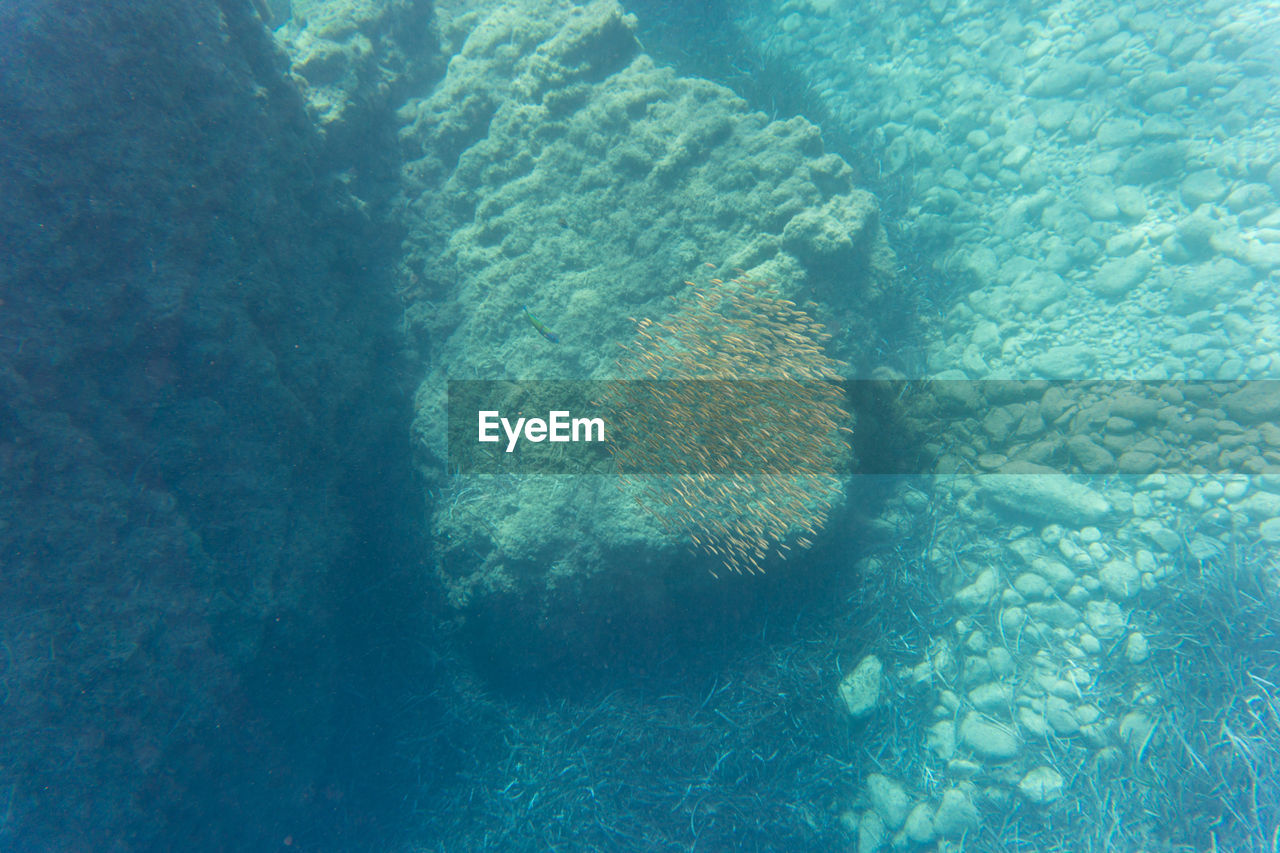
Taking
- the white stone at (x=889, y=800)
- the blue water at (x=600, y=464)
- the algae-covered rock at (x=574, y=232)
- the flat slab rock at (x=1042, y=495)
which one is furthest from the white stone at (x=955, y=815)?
the algae-covered rock at (x=574, y=232)

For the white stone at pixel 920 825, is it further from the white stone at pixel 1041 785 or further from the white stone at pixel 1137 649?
the white stone at pixel 1137 649

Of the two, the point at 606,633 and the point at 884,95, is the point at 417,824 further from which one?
the point at 884,95

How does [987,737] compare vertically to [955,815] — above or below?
above

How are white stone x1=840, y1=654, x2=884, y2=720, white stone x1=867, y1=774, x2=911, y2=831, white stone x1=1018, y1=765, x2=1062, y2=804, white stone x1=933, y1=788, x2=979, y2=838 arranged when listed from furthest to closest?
white stone x1=840, y1=654, x2=884, y2=720 → white stone x1=867, y1=774, x2=911, y2=831 → white stone x1=933, y1=788, x2=979, y2=838 → white stone x1=1018, y1=765, x2=1062, y2=804

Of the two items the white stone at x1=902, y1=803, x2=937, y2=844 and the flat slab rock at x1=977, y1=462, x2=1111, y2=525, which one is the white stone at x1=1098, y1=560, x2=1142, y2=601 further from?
the white stone at x1=902, y1=803, x2=937, y2=844

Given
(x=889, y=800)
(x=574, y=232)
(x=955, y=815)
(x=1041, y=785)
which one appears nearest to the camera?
(x=1041, y=785)

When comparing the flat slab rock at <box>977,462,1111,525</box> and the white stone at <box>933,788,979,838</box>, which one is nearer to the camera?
the white stone at <box>933,788,979,838</box>

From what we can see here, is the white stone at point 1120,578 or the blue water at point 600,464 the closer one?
the blue water at point 600,464

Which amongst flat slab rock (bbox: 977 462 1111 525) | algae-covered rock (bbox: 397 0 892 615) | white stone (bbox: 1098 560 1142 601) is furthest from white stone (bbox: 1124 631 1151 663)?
algae-covered rock (bbox: 397 0 892 615)

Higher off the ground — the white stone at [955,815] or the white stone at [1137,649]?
the white stone at [1137,649]

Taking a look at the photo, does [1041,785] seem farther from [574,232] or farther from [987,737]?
[574,232]

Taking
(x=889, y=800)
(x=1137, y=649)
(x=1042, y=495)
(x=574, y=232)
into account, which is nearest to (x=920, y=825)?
(x=889, y=800)

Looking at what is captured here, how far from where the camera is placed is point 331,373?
417 cm

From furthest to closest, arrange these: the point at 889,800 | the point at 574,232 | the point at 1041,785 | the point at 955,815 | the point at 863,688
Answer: the point at 574,232
the point at 863,688
the point at 889,800
the point at 955,815
the point at 1041,785
